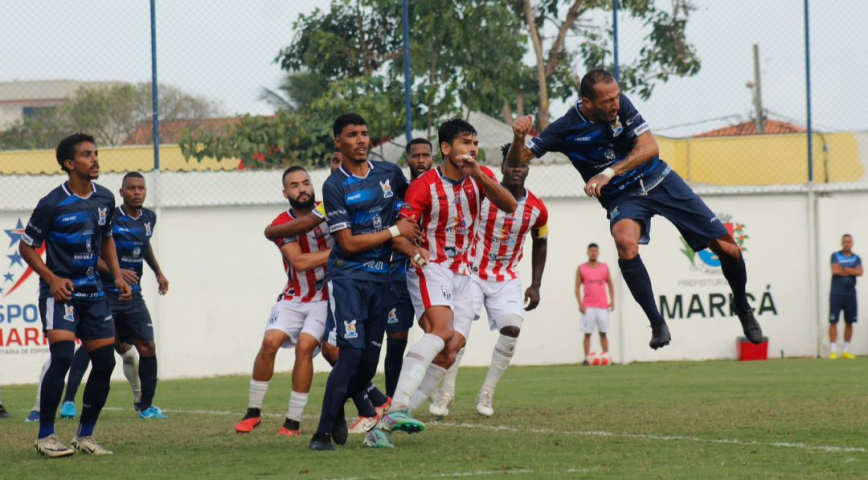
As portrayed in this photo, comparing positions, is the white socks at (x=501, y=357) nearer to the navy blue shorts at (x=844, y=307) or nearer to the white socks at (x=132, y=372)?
the white socks at (x=132, y=372)

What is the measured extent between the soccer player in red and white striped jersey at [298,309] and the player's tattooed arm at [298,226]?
0.77 ft

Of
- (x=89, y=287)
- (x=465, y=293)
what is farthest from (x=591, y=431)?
(x=89, y=287)

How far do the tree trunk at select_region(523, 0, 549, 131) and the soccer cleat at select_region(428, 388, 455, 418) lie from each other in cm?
1568

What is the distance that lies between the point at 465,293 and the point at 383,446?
1773 mm

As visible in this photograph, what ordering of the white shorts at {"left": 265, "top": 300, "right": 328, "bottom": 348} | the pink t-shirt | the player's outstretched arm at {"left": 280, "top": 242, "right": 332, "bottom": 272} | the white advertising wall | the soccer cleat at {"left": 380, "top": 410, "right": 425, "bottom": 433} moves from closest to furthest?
the soccer cleat at {"left": 380, "top": 410, "right": 425, "bottom": 433}, the player's outstretched arm at {"left": 280, "top": 242, "right": 332, "bottom": 272}, the white shorts at {"left": 265, "top": 300, "right": 328, "bottom": 348}, the white advertising wall, the pink t-shirt

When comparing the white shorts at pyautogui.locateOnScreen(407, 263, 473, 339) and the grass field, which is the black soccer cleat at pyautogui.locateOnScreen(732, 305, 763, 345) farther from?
the white shorts at pyautogui.locateOnScreen(407, 263, 473, 339)

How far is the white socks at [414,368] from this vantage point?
7.98 m

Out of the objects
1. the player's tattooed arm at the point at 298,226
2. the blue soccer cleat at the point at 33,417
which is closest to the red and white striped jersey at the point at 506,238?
the player's tattooed arm at the point at 298,226

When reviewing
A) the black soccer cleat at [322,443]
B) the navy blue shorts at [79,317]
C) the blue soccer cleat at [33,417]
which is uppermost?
the navy blue shorts at [79,317]

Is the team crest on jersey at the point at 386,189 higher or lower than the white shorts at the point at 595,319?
higher

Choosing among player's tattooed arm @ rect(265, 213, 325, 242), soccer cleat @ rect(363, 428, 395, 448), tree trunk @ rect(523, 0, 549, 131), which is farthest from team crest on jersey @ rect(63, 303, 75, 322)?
tree trunk @ rect(523, 0, 549, 131)

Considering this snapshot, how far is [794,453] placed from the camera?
7.25m

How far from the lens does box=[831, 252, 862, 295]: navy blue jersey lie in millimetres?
19750

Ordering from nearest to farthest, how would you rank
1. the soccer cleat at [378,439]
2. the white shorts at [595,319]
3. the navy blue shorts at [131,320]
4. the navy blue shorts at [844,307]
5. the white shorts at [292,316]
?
the soccer cleat at [378,439] → the white shorts at [292,316] → the navy blue shorts at [131,320] → the white shorts at [595,319] → the navy blue shorts at [844,307]
